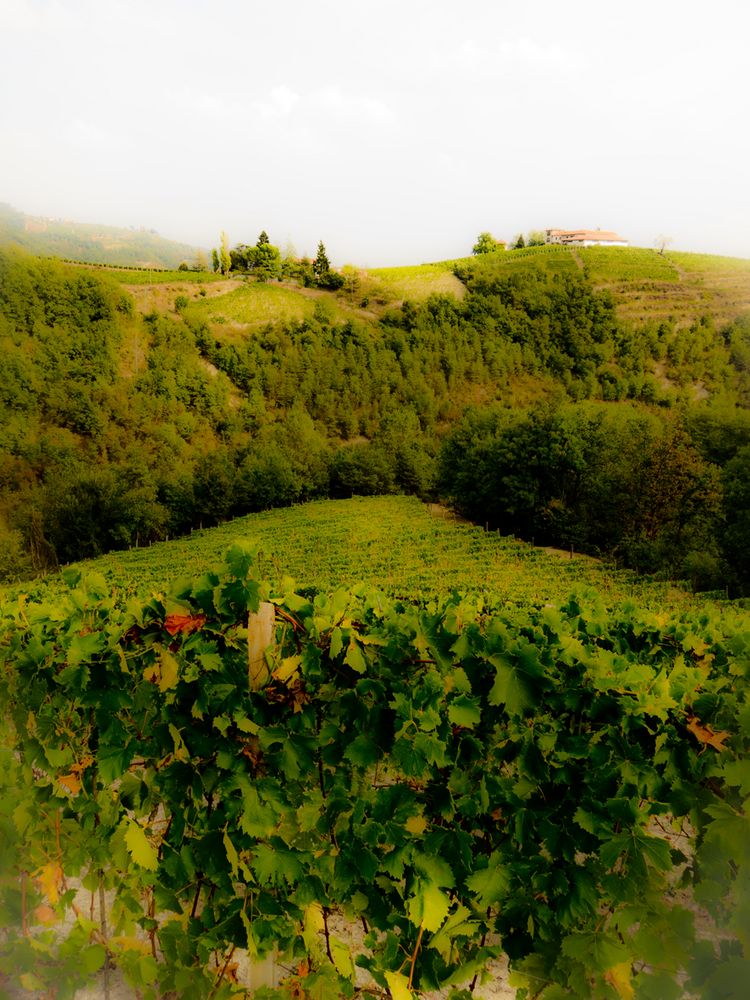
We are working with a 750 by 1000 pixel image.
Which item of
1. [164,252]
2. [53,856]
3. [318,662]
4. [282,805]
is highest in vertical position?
[164,252]

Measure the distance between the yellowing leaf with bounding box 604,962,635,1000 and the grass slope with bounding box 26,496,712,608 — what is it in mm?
17111

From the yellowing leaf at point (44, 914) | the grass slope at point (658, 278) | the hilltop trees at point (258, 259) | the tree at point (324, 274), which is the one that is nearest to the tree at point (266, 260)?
the hilltop trees at point (258, 259)

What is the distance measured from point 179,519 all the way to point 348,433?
104 feet

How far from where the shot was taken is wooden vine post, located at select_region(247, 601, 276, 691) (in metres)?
1.74

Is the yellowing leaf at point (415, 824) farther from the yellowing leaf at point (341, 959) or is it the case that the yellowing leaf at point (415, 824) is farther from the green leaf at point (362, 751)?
the yellowing leaf at point (341, 959)

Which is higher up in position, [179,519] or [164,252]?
[164,252]

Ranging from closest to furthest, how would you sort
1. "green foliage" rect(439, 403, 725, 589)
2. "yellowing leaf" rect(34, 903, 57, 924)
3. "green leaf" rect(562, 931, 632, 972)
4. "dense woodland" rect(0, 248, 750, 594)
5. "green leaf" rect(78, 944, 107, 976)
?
"green leaf" rect(562, 931, 632, 972), "green leaf" rect(78, 944, 107, 976), "yellowing leaf" rect(34, 903, 57, 924), "green foliage" rect(439, 403, 725, 589), "dense woodland" rect(0, 248, 750, 594)

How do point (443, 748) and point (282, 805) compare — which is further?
point (282, 805)

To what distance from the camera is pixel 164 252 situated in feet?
356

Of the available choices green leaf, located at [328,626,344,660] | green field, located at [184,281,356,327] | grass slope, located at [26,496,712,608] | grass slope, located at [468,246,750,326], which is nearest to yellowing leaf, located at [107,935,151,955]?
green leaf, located at [328,626,344,660]

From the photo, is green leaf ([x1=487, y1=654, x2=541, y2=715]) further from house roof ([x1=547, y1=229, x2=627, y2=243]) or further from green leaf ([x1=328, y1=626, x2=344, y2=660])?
house roof ([x1=547, y1=229, x2=627, y2=243])

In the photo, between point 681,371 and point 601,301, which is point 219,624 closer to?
point 681,371

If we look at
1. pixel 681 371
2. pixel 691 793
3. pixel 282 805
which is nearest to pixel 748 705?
pixel 691 793

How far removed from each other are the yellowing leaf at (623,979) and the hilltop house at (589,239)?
340ft
